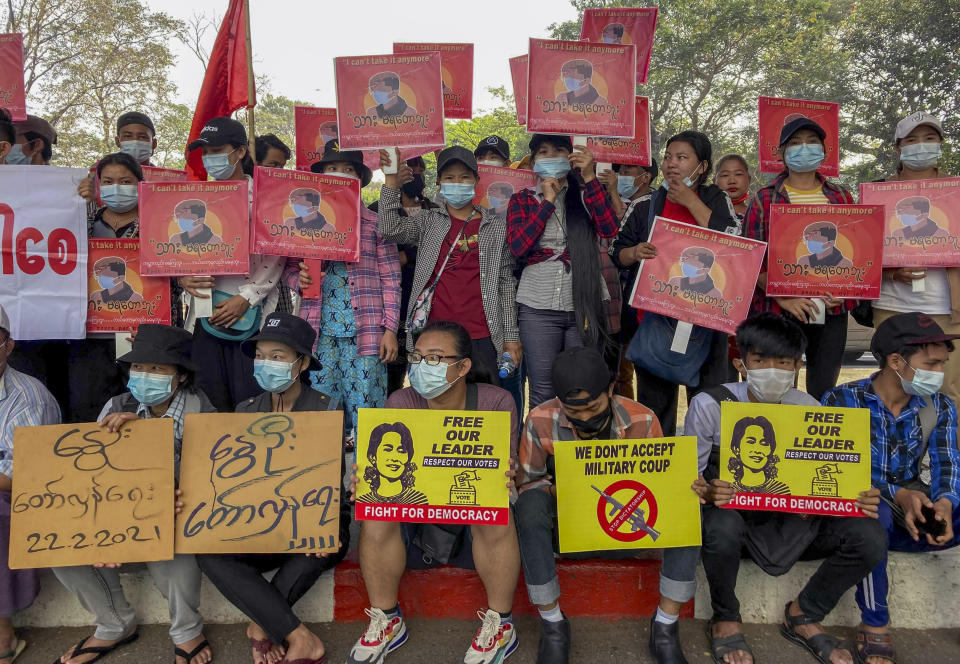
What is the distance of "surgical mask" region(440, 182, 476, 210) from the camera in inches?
163

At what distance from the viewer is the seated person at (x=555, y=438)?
3023 mm

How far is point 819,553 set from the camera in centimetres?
322

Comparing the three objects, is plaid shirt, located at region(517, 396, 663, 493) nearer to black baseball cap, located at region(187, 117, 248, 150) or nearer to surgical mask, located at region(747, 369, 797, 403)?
surgical mask, located at region(747, 369, 797, 403)

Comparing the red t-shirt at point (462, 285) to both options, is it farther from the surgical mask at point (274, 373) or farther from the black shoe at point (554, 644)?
the black shoe at point (554, 644)

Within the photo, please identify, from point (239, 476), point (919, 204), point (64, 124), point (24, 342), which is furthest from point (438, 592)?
point (64, 124)

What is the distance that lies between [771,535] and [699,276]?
1429mm

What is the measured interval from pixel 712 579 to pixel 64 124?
71.6ft

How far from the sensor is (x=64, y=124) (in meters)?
19.2

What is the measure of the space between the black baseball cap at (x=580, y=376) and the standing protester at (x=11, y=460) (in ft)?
7.86

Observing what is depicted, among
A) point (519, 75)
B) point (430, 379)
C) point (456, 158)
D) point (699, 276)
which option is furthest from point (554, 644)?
point (519, 75)

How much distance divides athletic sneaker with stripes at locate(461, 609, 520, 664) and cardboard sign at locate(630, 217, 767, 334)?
1.86 meters

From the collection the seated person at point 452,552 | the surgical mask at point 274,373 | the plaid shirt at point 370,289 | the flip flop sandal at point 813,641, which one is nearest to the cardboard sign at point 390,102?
the plaid shirt at point 370,289

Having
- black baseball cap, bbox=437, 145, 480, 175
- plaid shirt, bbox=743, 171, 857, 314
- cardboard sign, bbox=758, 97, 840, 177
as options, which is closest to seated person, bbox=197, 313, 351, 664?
black baseball cap, bbox=437, 145, 480, 175

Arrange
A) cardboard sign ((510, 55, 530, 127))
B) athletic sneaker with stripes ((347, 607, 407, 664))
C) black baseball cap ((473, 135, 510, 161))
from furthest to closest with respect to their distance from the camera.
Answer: cardboard sign ((510, 55, 530, 127)) → black baseball cap ((473, 135, 510, 161)) → athletic sneaker with stripes ((347, 607, 407, 664))
